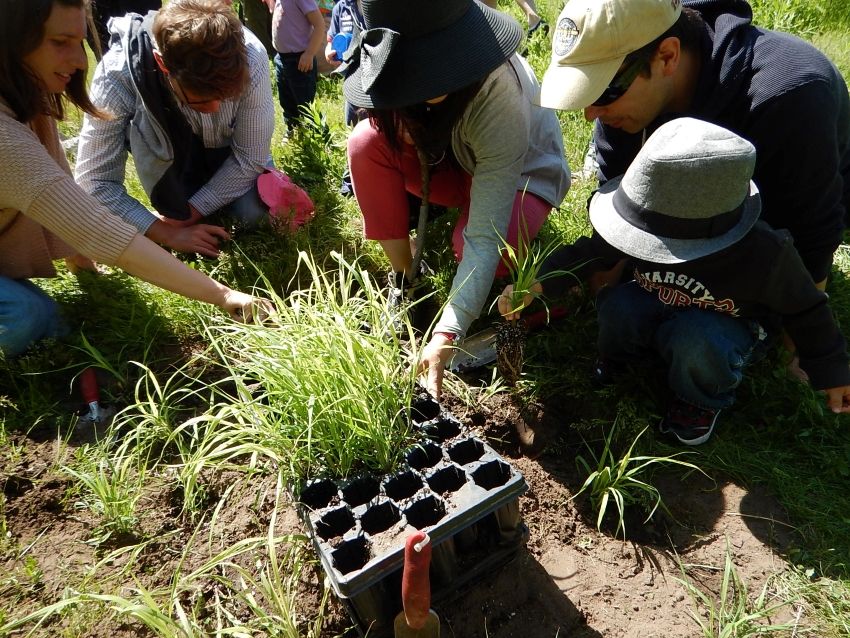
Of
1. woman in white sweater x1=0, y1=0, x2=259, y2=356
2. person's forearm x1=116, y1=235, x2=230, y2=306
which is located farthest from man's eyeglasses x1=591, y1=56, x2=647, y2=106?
person's forearm x1=116, y1=235, x2=230, y2=306

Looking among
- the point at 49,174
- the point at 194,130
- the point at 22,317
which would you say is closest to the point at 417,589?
the point at 49,174

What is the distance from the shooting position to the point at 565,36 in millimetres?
1630

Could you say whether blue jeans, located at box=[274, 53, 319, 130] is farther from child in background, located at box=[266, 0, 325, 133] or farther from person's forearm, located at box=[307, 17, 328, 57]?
person's forearm, located at box=[307, 17, 328, 57]

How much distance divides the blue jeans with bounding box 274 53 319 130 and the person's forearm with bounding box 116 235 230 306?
96.7 inches

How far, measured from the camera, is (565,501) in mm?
1762

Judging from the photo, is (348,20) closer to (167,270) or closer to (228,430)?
(167,270)

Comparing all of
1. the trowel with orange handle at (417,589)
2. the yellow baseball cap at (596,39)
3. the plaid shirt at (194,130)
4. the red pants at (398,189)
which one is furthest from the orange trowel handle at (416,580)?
the plaid shirt at (194,130)

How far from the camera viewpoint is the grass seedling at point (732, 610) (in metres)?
1.36

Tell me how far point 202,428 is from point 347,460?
74 cm

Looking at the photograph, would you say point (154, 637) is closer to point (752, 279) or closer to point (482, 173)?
point (482, 173)

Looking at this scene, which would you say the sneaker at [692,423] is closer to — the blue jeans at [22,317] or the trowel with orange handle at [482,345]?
the trowel with orange handle at [482,345]

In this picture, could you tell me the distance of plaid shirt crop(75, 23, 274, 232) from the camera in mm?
2516

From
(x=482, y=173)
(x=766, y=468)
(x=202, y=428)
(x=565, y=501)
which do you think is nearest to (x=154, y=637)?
(x=202, y=428)

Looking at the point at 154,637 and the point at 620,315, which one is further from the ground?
the point at 620,315
